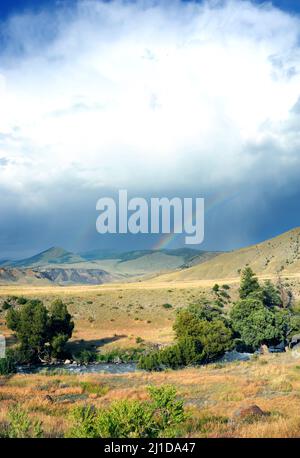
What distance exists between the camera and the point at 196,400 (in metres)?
21.6

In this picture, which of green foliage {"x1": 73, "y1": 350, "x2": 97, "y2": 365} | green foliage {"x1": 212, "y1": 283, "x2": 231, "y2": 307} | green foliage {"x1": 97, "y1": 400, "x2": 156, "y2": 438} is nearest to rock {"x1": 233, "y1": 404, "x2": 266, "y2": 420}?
green foliage {"x1": 97, "y1": 400, "x2": 156, "y2": 438}

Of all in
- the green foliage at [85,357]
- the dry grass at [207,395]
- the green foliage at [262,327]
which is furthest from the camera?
the green foliage at [262,327]

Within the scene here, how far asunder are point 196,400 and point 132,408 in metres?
11.7

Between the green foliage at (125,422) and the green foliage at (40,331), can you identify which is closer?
the green foliage at (125,422)

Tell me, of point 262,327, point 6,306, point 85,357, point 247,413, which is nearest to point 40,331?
point 85,357

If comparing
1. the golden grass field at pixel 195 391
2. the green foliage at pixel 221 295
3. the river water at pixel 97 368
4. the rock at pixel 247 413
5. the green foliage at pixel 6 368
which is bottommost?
the river water at pixel 97 368

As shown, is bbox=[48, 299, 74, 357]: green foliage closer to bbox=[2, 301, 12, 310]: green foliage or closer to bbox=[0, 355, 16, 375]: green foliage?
bbox=[0, 355, 16, 375]: green foliage

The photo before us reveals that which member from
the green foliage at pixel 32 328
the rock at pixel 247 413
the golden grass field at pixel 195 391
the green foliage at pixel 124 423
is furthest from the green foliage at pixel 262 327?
the green foliage at pixel 124 423

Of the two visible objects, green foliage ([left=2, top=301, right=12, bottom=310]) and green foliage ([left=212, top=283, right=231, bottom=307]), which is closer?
green foliage ([left=2, top=301, right=12, bottom=310])

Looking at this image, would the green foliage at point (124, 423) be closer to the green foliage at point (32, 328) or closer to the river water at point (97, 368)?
the river water at point (97, 368)

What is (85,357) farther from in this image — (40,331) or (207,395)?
(207,395)

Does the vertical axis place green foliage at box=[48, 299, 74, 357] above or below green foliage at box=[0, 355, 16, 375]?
above

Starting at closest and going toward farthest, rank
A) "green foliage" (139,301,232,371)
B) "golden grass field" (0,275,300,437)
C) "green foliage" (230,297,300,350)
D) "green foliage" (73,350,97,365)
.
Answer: "golden grass field" (0,275,300,437), "green foliage" (139,301,232,371), "green foliage" (73,350,97,365), "green foliage" (230,297,300,350)
